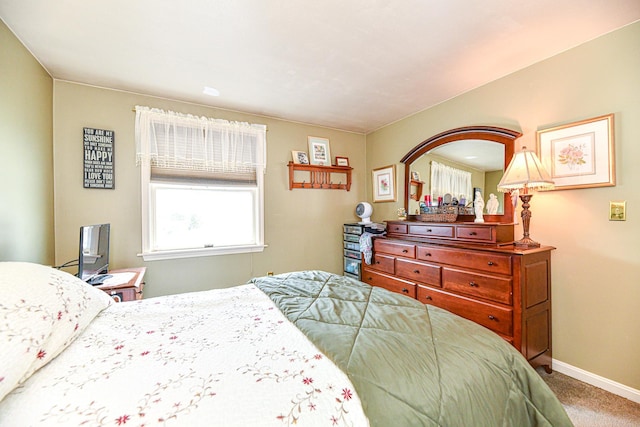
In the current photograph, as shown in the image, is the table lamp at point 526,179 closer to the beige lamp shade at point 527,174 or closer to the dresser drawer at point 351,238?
the beige lamp shade at point 527,174

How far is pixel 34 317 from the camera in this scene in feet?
2.77

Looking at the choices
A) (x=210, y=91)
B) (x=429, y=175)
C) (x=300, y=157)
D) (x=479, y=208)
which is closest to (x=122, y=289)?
(x=210, y=91)

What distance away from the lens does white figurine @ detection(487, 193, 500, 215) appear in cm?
251

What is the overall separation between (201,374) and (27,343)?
0.50 meters

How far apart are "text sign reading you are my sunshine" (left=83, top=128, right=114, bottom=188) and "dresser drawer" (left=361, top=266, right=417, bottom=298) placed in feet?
9.42

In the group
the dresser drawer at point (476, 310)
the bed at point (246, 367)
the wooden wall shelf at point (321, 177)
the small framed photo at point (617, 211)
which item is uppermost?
the wooden wall shelf at point (321, 177)

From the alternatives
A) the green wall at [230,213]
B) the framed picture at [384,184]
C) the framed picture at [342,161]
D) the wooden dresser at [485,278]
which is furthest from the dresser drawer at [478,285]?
the framed picture at [342,161]

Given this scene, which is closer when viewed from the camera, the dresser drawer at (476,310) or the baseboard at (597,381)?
the baseboard at (597,381)

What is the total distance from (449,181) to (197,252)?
9.48 feet

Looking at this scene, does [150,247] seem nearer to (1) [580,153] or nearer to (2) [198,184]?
(2) [198,184]

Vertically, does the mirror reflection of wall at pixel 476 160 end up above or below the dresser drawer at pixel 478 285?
above

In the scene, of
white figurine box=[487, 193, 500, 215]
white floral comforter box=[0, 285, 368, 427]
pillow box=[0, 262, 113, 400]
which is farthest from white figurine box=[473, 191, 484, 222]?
pillow box=[0, 262, 113, 400]

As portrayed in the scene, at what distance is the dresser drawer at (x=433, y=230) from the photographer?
2.51 metres

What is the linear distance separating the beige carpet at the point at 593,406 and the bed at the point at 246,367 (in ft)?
3.16
